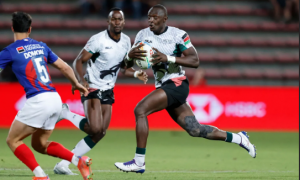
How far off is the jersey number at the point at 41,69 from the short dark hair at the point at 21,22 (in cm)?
35

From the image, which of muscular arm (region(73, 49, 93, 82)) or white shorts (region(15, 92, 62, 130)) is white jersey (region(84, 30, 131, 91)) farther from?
white shorts (region(15, 92, 62, 130))

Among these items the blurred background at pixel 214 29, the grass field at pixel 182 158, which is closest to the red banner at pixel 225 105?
the grass field at pixel 182 158

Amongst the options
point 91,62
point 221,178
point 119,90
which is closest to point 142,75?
point 91,62

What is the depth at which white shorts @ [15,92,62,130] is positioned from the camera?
16.1 ft

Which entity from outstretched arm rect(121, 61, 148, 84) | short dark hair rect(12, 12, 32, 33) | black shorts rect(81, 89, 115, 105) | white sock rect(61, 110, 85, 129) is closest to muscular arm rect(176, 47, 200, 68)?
outstretched arm rect(121, 61, 148, 84)

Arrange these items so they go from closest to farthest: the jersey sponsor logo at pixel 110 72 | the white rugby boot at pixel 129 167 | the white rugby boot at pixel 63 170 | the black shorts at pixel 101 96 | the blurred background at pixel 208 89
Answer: the white rugby boot at pixel 129 167
the white rugby boot at pixel 63 170
the black shorts at pixel 101 96
the jersey sponsor logo at pixel 110 72
the blurred background at pixel 208 89

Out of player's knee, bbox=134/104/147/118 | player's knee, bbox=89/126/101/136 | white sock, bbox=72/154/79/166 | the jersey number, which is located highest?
the jersey number

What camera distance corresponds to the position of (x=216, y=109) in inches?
475

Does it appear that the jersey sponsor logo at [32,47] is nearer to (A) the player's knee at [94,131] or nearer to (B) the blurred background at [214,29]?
(A) the player's knee at [94,131]

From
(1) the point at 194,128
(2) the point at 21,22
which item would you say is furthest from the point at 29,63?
(1) the point at 194,128

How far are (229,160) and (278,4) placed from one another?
417 inches

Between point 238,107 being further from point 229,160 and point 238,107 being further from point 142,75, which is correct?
point 142,75

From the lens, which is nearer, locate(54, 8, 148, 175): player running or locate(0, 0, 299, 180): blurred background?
locate(54, 8, 148, 175): player running

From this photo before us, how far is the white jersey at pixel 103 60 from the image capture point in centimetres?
672
